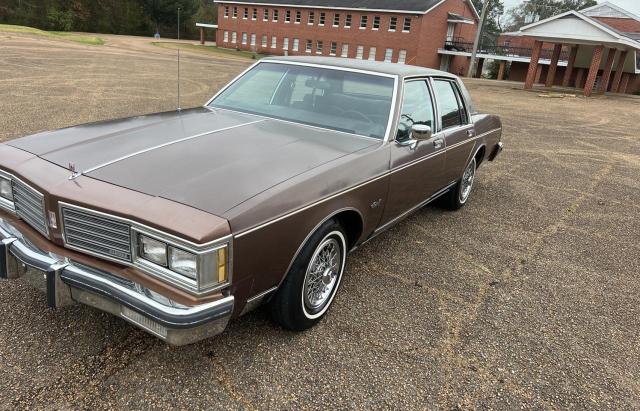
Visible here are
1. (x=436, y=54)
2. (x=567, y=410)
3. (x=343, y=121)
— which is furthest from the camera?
(x=436, y=54)

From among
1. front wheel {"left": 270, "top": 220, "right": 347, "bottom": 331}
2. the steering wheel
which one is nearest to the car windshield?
the steering wheel

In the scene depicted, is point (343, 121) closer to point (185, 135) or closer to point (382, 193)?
point (382, 193)

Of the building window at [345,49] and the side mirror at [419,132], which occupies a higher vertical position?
the side mirror at [419,132]

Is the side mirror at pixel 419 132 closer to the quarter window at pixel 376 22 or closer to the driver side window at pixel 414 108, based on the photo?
the driver side window at pixel 414 108

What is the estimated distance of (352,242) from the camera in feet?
11.1

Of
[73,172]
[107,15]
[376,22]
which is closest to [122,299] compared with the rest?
[73,172]

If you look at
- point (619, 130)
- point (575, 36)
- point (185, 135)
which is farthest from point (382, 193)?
point (575, 36)

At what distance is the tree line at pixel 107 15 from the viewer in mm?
53312

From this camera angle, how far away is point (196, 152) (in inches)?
114

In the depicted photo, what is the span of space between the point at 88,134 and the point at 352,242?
1.93 meters

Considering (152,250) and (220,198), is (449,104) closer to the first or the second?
(220,198)

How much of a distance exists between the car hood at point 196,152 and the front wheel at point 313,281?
46cm

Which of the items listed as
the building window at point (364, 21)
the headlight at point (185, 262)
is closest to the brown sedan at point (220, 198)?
the headlight at point (185, 262)

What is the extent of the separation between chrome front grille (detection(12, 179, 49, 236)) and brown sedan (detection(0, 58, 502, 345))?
1cm
